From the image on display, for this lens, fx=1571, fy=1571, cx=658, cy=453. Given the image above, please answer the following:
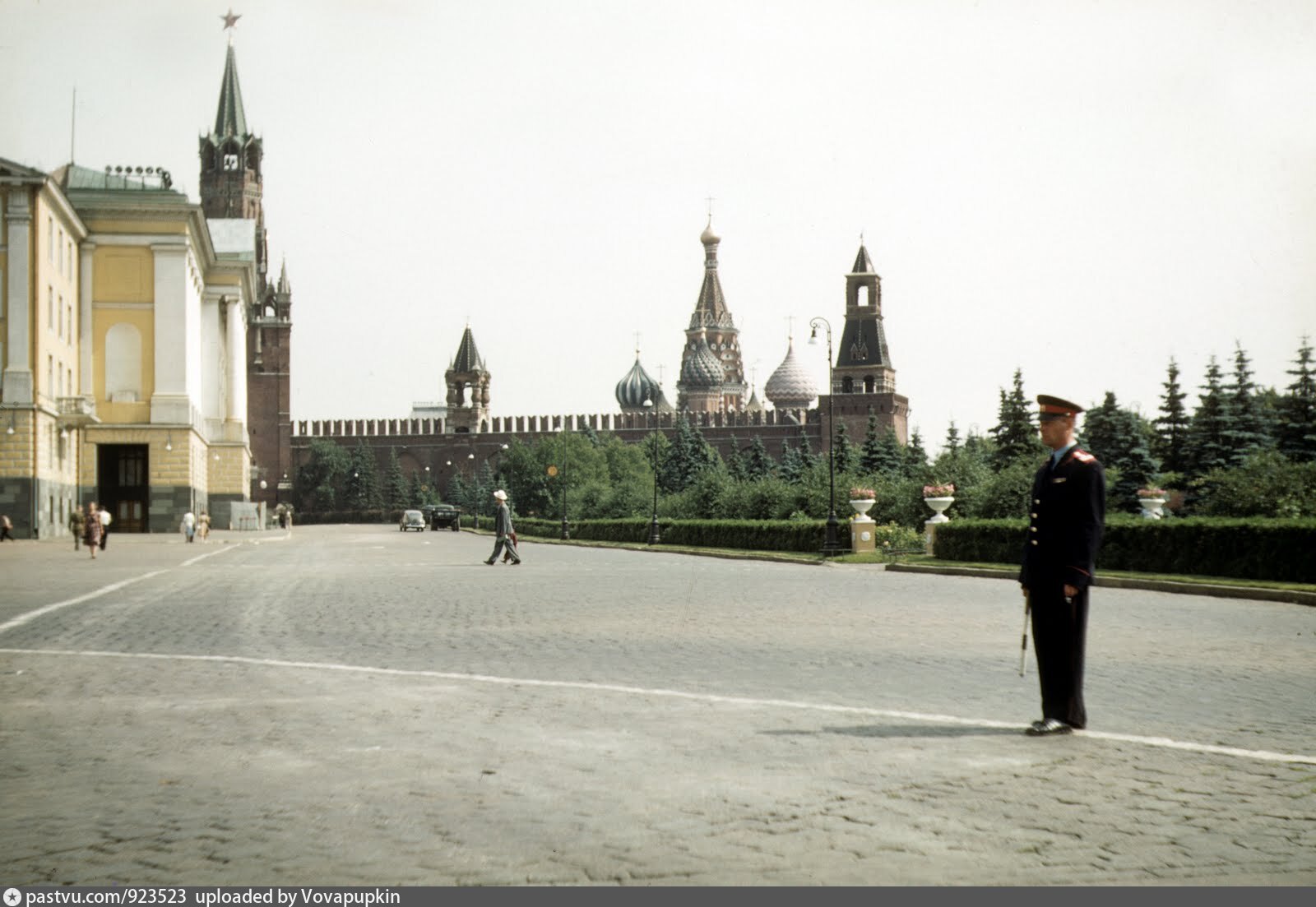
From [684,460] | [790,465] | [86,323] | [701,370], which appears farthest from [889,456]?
[701,370]

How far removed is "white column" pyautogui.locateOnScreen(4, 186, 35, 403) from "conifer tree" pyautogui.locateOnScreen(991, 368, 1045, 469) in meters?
37.3

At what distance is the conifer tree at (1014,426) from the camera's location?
215ft

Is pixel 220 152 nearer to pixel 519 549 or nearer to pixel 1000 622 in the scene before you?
pixel 519 549

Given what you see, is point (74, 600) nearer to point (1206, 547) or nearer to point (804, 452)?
point (1206, 547)

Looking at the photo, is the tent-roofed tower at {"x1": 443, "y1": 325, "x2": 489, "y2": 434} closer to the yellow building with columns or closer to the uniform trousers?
the yellow building with columns

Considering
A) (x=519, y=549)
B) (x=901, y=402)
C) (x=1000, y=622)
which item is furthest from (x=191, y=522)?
(x=901, y=402)

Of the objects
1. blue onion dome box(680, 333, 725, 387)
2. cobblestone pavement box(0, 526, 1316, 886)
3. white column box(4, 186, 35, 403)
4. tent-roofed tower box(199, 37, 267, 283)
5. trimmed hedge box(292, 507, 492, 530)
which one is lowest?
cobblestone pavement box(0, 526, 1316, 886)

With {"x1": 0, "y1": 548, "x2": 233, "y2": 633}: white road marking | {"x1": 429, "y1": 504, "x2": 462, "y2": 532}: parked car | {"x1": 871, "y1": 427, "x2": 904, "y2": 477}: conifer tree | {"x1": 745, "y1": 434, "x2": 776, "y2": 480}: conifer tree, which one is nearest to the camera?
{"x1": 0, "y1": 548, "x2": 233, "y2": 633}: white road marking

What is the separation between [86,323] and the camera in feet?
193

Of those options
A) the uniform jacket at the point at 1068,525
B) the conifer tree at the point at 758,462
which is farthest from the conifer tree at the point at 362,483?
the uniform jacket at the point at 1068,525

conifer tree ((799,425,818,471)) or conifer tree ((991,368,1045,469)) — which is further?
conifer tree ((799,425,818,471))

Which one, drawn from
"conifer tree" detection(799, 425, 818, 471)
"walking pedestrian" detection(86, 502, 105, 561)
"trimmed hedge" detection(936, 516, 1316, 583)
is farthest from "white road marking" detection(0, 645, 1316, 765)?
"conifer tree" detection(799, 425, 818, 471)

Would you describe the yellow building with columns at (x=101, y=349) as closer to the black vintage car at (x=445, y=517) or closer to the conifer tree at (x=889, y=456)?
the black vintage car at (x=445, y=517)

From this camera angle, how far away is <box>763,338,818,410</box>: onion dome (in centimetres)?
16188
